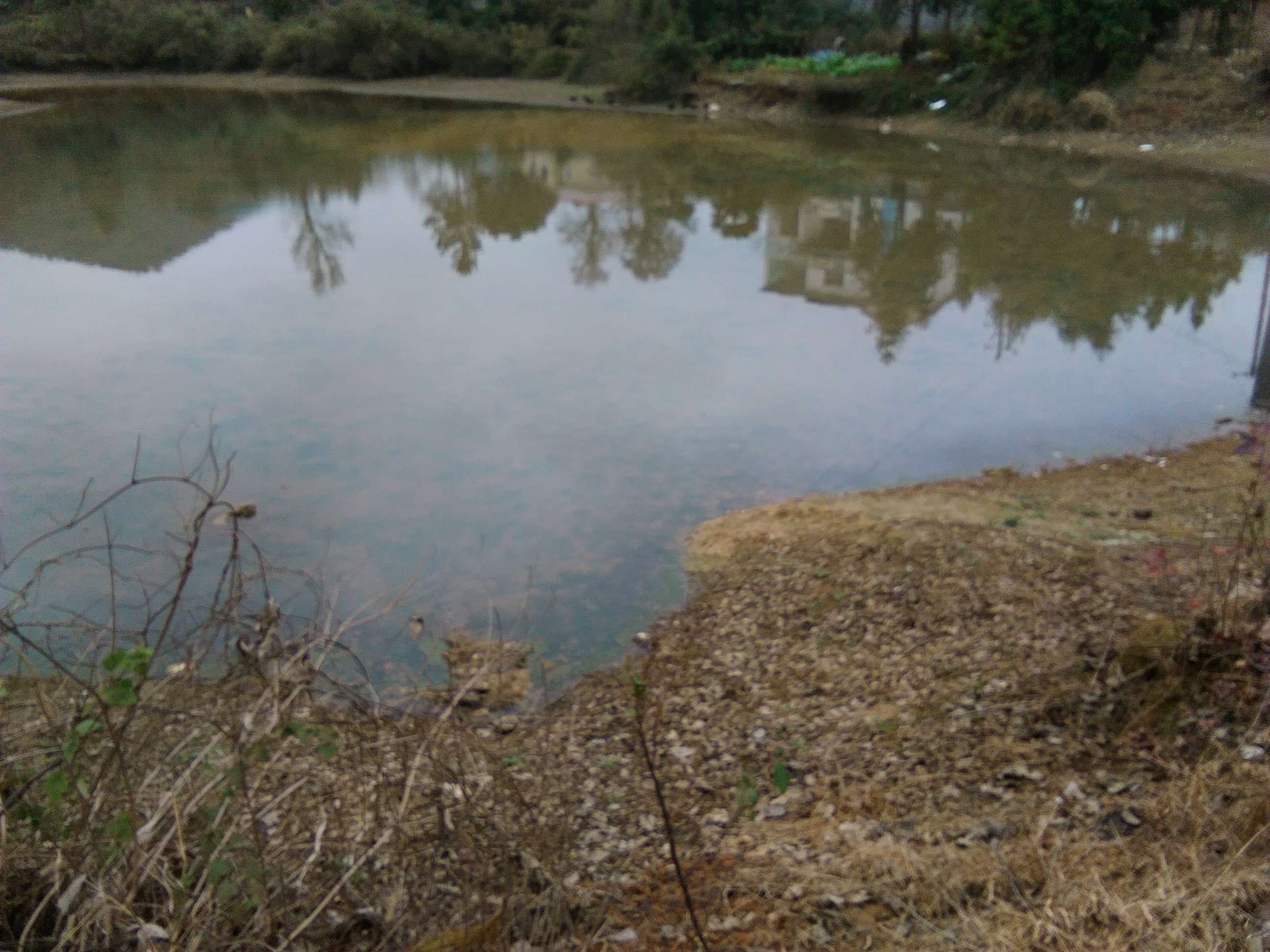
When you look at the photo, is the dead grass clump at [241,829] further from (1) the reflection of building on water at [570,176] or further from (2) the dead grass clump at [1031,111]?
(2) the dead grass clump at [1031,111]

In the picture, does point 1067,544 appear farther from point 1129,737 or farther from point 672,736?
point 672,736

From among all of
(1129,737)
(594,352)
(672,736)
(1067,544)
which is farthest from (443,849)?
(594,352)

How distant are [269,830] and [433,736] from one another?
0.96 m

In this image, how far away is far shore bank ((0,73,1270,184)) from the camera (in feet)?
66.1

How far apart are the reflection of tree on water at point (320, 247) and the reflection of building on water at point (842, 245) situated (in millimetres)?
5989

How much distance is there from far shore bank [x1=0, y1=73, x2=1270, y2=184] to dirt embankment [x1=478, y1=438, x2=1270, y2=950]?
1654 centimetres

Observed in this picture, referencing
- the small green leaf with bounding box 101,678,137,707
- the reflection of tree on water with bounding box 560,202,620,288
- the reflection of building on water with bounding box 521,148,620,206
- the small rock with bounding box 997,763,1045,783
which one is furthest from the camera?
the reflection of building on water with bounding box 521,148,620,206

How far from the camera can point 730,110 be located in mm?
28812

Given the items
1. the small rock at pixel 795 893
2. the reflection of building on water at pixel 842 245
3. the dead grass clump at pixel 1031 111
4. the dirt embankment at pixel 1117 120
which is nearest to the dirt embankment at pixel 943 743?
the small rock at pixel 795 893

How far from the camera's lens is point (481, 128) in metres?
26.6

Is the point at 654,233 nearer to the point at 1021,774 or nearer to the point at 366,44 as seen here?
the point at 1021,774

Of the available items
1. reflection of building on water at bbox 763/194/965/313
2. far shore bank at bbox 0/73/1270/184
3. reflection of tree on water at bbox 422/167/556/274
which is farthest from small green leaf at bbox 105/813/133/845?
far shore bank at bbox 0/73/1270/184

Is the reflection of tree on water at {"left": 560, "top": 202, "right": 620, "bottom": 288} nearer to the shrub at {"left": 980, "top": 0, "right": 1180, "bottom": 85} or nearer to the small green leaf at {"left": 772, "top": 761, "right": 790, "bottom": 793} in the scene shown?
the small green leaf at {"left": 772, "top": 761, "right": 790, "bottom": 793}

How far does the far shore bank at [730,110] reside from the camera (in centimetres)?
2014
